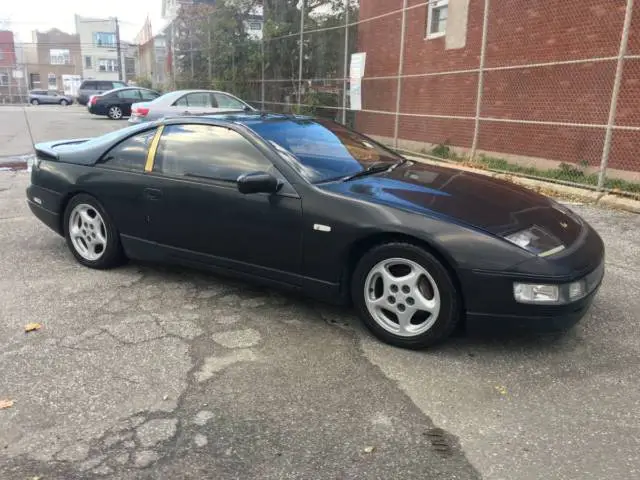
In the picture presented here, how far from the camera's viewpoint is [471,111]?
460 inches

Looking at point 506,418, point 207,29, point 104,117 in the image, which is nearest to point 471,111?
point 506,418

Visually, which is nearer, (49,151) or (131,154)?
(131,154)

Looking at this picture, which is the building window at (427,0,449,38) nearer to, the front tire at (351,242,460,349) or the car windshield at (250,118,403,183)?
the car windshield at (250,118,403,183)

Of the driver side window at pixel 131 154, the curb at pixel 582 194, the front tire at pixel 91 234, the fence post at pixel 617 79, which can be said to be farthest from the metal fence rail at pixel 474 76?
the front tire at pixel 91 234

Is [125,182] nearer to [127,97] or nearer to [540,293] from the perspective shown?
[540,293]

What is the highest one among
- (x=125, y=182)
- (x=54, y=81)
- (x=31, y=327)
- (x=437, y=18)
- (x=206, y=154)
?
(x=437, y=18)

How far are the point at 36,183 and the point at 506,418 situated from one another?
14.7 ft

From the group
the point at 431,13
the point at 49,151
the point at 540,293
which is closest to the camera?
the point at 540,293

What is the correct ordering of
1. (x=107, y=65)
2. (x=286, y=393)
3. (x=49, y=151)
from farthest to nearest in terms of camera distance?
(x=107, y=65) < (x=49, y=151) < (x=286, y=393)

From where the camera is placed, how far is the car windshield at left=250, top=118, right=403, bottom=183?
3.98 m

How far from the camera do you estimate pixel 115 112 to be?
24578 millimetres

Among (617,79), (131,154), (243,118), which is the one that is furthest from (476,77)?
(131,154)

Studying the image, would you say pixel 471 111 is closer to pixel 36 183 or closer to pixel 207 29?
pixel 36 183

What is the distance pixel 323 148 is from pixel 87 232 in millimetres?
2181
